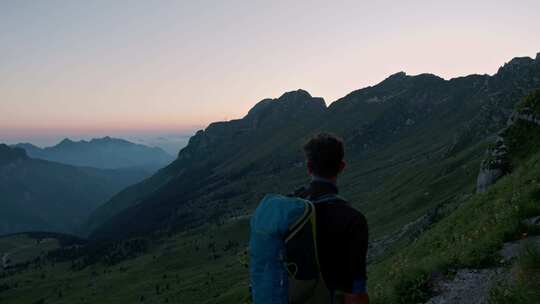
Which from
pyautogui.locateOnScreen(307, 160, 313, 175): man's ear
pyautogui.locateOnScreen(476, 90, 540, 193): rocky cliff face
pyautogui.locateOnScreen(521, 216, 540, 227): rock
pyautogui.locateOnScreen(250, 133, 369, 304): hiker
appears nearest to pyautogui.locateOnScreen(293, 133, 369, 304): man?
pyautogui.locateOnScreen(250, 133, 369, 304): hiker

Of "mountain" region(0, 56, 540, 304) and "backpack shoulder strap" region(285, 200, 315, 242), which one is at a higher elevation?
"backpack shoulder strap" region(285, 200, 315, 242)

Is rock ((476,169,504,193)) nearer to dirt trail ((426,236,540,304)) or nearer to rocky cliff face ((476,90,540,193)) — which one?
rocky cliff face ((476,90,540,193))

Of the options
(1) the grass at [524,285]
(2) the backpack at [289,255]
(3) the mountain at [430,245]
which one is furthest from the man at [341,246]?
(1) the grass at [524,285]

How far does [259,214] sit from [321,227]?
93 cm

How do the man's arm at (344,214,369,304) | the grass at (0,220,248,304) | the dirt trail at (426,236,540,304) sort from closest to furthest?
1. the man's arm at (344,214,369,304)
2. the dirt trail at (426,236,540,304)
3. the grass at (0,220,248,304)

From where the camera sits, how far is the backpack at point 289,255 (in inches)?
250

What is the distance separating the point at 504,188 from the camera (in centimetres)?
2188

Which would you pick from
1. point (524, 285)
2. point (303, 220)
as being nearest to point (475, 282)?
point (524, 285)

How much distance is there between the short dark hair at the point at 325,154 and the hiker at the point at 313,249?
0.6 inches

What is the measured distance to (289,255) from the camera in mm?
6461

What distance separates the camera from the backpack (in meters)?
6.35

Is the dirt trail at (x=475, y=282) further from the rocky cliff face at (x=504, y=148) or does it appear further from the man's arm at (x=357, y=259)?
the rocky cliff face at (x=504, y=148)

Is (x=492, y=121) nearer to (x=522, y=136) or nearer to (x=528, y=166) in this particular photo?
(x=522, y=136)

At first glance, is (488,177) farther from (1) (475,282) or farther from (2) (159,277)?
(2) (159,277)
